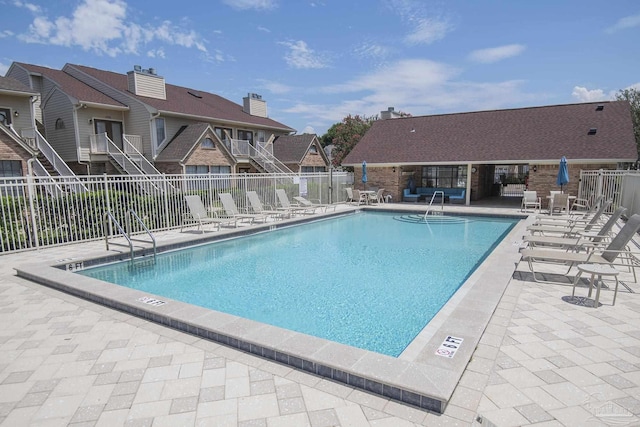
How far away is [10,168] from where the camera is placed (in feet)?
47.4

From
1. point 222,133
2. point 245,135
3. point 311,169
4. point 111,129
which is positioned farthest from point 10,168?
point 311,169

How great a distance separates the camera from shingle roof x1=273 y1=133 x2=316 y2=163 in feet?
91.5

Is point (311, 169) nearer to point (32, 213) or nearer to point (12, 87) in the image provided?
point (12, 87)

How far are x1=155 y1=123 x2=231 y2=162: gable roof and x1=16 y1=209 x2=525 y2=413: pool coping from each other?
1476cm

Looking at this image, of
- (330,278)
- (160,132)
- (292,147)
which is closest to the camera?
(330,278)

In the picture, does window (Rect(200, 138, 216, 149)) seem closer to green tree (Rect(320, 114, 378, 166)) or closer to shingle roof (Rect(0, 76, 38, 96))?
shingle roof (Rect(0, 76, 38, 96))

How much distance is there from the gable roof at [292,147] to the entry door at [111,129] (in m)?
11.5

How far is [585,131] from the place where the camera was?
59.8ft

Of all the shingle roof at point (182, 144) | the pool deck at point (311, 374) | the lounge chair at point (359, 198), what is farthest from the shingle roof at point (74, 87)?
the pool deck at point (311, 374)

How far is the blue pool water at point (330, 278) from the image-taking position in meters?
5.24

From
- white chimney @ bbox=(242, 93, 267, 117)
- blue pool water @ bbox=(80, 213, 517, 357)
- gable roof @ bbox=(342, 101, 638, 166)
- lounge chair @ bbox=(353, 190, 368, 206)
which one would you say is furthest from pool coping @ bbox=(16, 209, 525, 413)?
white chimney @ bbox=(242, 93, 267, 117)

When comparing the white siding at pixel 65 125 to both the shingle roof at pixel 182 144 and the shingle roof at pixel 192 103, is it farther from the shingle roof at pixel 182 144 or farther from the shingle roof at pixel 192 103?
the shingle roof at pixel 182 144

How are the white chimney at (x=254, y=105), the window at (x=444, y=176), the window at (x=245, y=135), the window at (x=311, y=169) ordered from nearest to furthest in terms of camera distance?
the window at (x=444, y=176)
the window at (x=245, y=135)
the window at (x=311, y=169)
the white chimney at (x=254, y=105)

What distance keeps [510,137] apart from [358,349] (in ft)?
66.3
